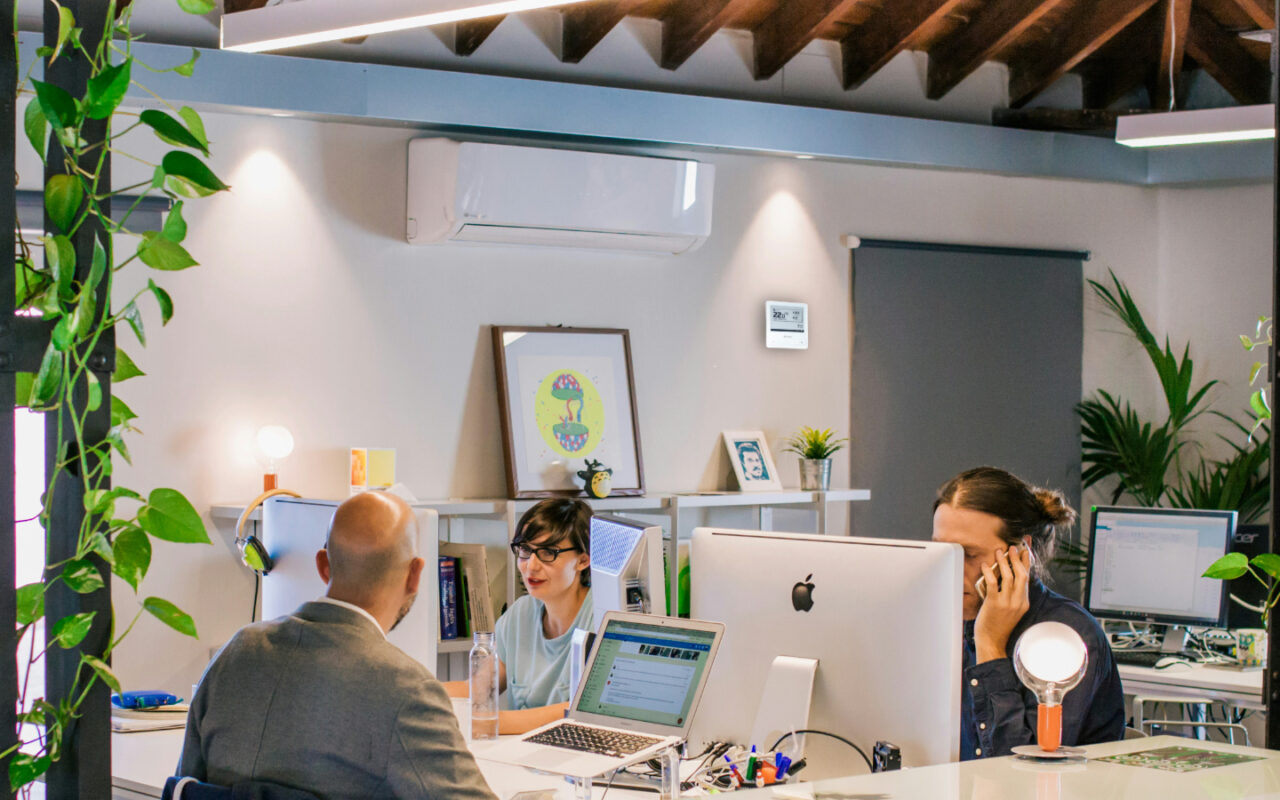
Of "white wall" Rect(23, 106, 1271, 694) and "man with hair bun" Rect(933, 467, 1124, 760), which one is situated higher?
"white wall" Rect(23, 106, 1271, 694)

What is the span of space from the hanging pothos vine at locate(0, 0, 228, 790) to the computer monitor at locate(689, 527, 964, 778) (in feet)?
4.73

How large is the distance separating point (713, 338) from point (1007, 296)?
1.61 meters

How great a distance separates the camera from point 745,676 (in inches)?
107

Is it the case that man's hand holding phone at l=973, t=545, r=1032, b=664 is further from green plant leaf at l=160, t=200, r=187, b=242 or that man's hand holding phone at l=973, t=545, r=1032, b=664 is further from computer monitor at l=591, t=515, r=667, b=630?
green plant leaf at l=160, t=200, r=187, b=242

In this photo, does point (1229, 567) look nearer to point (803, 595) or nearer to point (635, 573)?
point (803, 595)

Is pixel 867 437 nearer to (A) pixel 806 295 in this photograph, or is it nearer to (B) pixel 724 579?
(A) pixel 806 295

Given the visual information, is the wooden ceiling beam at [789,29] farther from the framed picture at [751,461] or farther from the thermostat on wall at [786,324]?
the framed picture at [751,461]

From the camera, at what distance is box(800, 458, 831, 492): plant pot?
583cm

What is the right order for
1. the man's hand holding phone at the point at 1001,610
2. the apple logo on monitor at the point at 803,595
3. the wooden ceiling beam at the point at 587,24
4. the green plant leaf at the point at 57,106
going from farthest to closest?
1. the wooden ceiling beam at the point at 587,24
2. the man's hand holding phone at the point at 1001,610
3. the apple logo on monitor at the point at 803,595
4. the green plant leaf at the point at 57,106

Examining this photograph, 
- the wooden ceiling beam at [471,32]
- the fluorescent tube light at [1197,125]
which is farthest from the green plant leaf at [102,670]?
the fluorescent tube light at [1197,125]

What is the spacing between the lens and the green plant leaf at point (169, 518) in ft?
4.58

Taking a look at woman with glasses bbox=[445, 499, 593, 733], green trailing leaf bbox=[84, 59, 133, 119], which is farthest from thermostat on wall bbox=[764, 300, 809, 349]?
green trailing leaf bbox=[84, 59, 133, 119]

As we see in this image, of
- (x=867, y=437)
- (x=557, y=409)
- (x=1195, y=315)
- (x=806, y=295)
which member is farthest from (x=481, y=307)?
(x=1195, y=315)

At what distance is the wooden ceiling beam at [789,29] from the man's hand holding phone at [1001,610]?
10.5 feet
